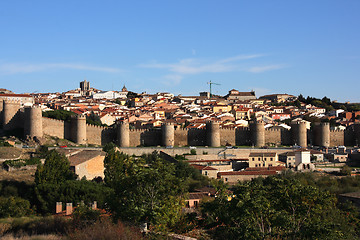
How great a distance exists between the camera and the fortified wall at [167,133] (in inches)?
1384

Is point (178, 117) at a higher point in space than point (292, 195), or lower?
higher

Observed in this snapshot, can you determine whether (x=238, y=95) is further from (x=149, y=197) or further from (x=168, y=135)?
(x=149, y=197)

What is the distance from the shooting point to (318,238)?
1077 cm

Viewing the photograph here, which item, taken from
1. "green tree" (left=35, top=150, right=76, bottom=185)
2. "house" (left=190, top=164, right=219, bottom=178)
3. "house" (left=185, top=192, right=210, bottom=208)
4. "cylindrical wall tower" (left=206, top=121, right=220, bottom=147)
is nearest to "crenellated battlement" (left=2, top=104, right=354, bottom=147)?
"cylindrical wall tower" (left=206, top=121, right=220, bottom=147)

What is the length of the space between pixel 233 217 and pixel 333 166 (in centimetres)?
2304

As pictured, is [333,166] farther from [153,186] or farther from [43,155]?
[153,186]

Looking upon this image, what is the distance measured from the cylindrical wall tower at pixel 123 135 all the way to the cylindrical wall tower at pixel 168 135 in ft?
8.48

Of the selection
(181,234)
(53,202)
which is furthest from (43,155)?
(181,234)

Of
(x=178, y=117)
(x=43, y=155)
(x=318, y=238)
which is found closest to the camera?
(x=318, y=238)

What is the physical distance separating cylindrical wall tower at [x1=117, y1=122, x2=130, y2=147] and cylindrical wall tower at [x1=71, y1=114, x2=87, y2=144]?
2355 millimetres

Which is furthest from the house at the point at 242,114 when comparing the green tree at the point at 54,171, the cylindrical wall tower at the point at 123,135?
the green tree at the point at 54,171

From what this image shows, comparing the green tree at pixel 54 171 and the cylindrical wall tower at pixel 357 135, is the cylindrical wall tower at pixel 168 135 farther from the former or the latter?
the cylindrical wall tower at pixel 357 135

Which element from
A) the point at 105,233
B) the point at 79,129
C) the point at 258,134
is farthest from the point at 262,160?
the point at 105,233

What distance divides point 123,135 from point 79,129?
3.05 meters
